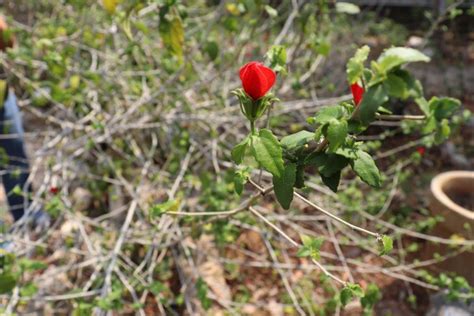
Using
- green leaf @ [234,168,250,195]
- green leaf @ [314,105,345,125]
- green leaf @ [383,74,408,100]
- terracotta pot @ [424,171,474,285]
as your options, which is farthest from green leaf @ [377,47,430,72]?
terracotta pot @ [424,171,474,285]

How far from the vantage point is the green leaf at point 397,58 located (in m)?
0.57

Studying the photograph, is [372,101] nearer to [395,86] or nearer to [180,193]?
[395,86]

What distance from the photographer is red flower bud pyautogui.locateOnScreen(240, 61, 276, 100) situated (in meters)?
0.71

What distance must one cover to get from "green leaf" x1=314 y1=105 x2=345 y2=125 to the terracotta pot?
163 cm

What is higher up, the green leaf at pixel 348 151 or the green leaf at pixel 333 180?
the green leaf at pixel 348 151

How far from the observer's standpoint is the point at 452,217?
2162 millimetres

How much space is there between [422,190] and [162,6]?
87.3 inches

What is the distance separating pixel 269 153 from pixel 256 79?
115 millimetres

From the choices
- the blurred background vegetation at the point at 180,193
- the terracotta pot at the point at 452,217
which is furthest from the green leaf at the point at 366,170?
the terracotta pot at the point at 452,217

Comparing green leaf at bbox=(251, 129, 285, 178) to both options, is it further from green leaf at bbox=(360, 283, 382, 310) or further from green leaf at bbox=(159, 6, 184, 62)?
green leaf at bbox=(159, 6, 184, 62)

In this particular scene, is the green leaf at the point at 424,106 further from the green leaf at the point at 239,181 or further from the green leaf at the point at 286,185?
the green leaf at the point at 239,181

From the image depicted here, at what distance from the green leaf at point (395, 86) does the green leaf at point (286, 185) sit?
0.22 meters

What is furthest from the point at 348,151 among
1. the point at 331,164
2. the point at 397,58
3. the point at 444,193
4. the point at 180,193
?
the point at 444,193

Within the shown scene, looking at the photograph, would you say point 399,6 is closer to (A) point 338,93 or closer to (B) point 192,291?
(A) point 338,93
